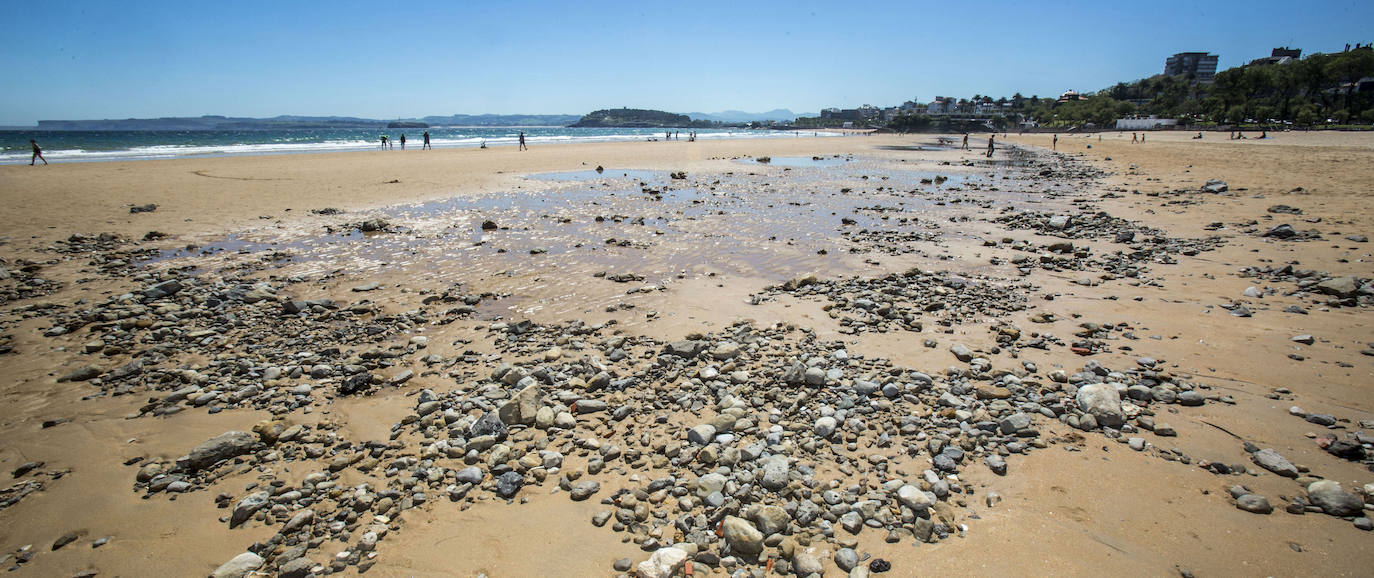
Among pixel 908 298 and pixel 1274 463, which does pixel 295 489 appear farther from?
pixel 908 298

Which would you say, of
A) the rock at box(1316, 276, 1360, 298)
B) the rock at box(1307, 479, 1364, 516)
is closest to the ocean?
the rock at box(1307, 479, 1364, 516)

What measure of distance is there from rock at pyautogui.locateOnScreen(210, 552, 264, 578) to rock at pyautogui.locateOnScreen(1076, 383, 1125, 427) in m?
6.92

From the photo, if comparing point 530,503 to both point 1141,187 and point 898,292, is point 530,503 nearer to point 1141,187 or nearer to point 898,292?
point 898,292

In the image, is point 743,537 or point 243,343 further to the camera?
point 243,343

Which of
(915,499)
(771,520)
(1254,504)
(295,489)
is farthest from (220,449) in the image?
(1254,504)

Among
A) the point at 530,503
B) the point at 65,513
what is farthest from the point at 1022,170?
the point at 65,513

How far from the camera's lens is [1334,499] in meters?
3.81

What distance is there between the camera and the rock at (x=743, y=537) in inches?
140

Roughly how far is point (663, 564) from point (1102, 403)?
14.9 ft

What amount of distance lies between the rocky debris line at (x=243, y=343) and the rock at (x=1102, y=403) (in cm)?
703

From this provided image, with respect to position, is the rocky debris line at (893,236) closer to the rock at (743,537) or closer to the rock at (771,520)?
the rock at (771,520)

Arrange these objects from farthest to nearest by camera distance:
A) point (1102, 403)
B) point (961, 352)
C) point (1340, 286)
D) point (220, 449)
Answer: point (1340, 286), point (961, 352), point (1102, 403), point (220, 449)

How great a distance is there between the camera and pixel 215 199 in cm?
1944

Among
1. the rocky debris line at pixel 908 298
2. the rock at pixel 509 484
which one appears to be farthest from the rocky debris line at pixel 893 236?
the rock at pixel 509 484
